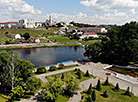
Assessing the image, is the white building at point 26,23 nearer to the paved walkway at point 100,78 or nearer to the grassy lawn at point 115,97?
the paved walkway at point 100,78


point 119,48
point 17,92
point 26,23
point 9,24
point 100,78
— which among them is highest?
point 26,23

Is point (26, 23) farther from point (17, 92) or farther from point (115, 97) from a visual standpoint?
point (115, 97)

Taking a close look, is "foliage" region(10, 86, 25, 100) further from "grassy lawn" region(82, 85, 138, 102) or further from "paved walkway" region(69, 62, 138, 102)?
"grassy lawn" region(82, 85, 138, 102)

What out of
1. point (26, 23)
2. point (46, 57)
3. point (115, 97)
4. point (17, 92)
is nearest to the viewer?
point (17, 92)

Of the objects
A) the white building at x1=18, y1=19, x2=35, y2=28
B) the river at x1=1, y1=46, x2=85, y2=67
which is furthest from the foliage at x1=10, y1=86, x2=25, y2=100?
the white building at x1=18, y1=19, x2=35, y2=28

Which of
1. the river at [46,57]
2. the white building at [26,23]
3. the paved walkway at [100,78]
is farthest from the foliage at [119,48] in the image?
the white building at [26,23]

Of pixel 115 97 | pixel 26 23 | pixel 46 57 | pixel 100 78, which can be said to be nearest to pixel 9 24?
pixel 26 23

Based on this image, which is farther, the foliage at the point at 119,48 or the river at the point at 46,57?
the river at the point at 46,57

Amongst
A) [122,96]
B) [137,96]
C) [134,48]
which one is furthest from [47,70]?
[134,48]
